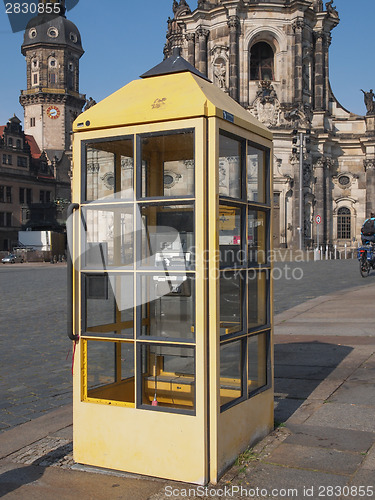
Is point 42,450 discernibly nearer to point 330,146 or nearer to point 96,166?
point 96,166

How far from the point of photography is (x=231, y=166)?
420 cm

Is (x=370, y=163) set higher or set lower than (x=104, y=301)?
higher

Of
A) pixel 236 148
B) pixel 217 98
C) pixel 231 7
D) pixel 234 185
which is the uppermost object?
pixel 231 7

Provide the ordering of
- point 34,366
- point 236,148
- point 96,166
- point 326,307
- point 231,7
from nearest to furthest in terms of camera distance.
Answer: point 236,148 < point 96,166 < point 34,366 < point 326,307 < point 231,7

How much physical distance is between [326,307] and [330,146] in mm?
43934

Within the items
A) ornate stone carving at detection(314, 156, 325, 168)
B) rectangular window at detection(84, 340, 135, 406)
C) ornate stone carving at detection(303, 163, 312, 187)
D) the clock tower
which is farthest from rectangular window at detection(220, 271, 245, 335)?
the clock tower

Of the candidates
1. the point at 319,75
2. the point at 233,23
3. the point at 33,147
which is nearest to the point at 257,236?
the point at 233,23

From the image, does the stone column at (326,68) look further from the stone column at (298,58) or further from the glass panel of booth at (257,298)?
the glass panel of booth at (257,298)

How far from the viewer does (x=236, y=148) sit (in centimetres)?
414

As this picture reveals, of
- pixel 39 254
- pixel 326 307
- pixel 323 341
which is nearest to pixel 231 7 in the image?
pixel 39 254

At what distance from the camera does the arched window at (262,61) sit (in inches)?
2037

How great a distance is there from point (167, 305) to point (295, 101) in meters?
48.5

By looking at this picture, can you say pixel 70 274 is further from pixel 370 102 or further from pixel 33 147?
pixel 33 147

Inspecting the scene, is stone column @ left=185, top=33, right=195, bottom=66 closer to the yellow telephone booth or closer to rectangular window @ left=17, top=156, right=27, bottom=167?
rectangular window @ left=17, top=156, right=27, bottom=167
